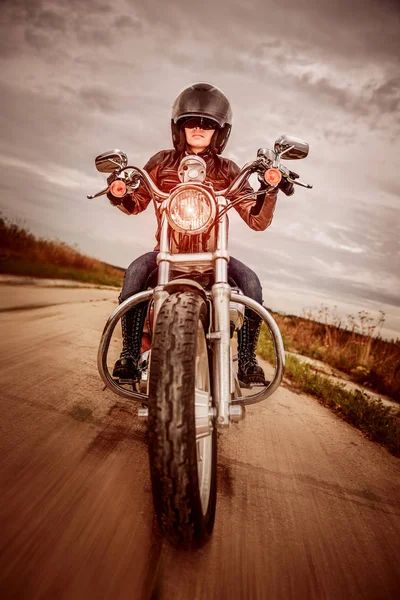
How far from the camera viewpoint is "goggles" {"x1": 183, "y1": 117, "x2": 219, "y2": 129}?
8.46 ft

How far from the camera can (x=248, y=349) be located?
2289 millimetres

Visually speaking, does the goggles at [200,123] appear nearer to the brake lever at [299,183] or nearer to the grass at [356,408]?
the brake lever at [299,183]

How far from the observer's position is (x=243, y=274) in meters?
2.42

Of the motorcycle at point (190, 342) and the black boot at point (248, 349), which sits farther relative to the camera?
the black boot at point (248, 349)

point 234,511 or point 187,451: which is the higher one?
point 187,451

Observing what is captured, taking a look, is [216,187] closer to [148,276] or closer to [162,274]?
[148,276]

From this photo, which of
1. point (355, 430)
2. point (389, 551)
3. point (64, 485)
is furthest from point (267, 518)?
point (355, 430)

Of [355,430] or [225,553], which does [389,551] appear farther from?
[355,430]

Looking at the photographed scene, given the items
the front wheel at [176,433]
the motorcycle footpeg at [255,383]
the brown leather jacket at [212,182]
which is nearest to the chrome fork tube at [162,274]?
the front wheel at [176,433]

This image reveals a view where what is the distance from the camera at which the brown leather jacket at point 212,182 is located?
2.13m

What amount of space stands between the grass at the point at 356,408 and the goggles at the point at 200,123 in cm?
317

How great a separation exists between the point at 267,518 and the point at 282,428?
4.20ft

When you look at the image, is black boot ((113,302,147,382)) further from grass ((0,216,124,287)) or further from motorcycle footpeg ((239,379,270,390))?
grass ((0,216,124,287))

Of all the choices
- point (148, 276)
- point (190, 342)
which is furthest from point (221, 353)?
point (148, 276)
